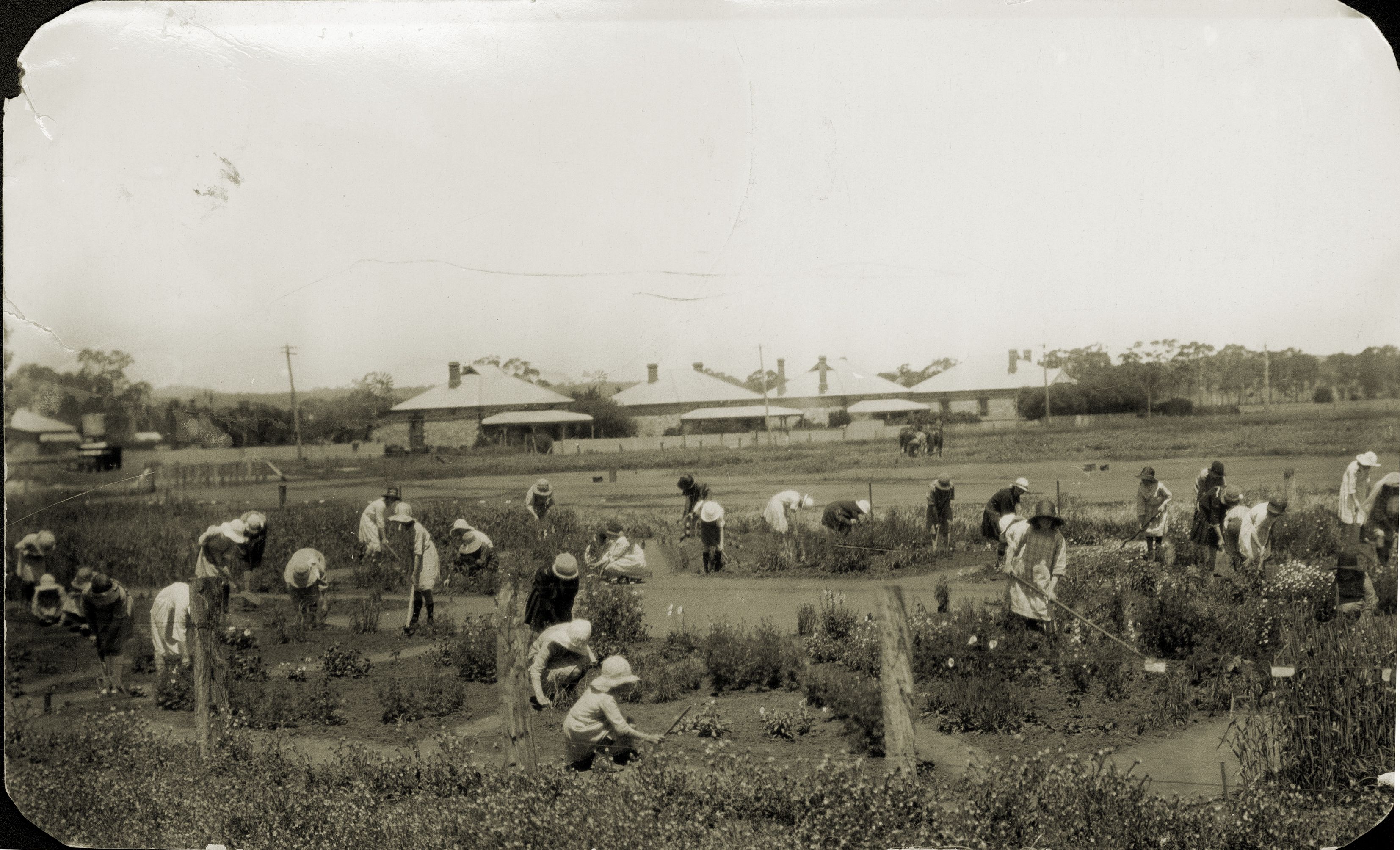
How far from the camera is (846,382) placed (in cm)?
469

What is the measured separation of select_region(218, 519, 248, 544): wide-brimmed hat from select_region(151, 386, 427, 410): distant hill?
581 millimetres

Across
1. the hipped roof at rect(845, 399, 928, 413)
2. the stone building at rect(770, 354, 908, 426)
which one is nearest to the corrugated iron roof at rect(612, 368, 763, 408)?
the stone building at rect(770, 354, 908, 426)

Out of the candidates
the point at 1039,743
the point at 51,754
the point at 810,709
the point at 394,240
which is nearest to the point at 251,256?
the point at 394,240

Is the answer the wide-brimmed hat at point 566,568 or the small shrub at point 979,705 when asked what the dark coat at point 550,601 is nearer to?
the wide-brimmed hat at point 566,568

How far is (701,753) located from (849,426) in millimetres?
1677

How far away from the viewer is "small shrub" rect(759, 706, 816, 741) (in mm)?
4586

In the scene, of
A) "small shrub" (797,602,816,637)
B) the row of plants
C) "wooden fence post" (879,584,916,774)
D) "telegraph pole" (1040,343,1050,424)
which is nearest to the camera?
the row of plants

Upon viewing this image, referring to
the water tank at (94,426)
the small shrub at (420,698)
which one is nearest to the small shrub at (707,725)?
the small shrub at (420,698)

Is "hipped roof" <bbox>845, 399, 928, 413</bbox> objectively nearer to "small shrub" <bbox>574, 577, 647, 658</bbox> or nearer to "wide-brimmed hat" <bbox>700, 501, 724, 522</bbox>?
"wide-brimmed hat" <bbox>700, 501, 724, 522</bbox>

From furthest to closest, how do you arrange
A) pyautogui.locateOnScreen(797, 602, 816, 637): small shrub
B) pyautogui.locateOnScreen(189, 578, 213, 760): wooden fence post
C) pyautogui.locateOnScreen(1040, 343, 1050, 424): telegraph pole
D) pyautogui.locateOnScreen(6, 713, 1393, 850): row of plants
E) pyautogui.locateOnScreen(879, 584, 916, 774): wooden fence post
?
1. pyautogui.locateOnScreen(189, 578, 213, 760): wooden fence post
2. pyautogui.locateOnScreen(797, 602, 816, 637): small shrub
3. pyautogui.locateOnScreen(1040, 343, 1050, 424): telegraph pole
4. pyautogui.locateOnScreen(879, 584, 916, 774): wooden fence post
5. pyautogui.locateOnScreen(6, 713, 1393, 850): row of plants

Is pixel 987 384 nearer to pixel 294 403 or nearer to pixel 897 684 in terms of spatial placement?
pixel 897 684

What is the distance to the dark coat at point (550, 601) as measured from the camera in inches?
188

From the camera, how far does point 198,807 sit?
15.5ft

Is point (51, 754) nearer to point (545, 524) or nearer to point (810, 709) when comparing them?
point (545, 524)
